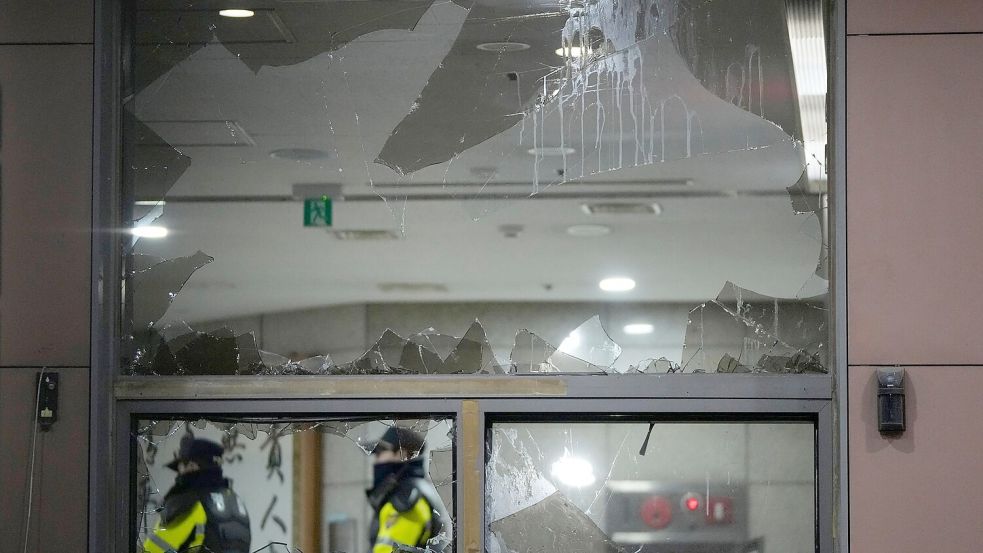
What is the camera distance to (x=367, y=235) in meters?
3.28

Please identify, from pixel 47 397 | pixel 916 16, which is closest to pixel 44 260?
pixel 47 397

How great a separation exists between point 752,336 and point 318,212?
1442 mm

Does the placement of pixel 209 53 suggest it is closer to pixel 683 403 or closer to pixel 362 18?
pixel 362 18

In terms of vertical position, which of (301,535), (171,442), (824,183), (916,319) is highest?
(824,183)

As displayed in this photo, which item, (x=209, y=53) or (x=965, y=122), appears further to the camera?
(x=209, y=53)

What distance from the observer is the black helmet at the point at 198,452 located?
10.8ft

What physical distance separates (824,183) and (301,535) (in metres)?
2.00

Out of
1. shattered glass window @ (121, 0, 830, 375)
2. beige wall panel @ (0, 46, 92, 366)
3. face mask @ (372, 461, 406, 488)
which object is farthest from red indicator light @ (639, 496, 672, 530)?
beige wall panel @ (0, 46, 92, 366)

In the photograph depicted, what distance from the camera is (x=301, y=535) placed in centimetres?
326

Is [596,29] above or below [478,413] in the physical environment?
above

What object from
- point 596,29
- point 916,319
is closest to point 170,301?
point 596,29

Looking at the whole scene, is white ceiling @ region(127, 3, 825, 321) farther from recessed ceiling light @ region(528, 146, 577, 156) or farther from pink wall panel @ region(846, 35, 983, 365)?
pink wall panel @ region(846, 35, 983, 365)

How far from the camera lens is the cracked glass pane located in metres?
3.25

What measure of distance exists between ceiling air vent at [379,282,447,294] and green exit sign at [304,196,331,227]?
0.28 meters
